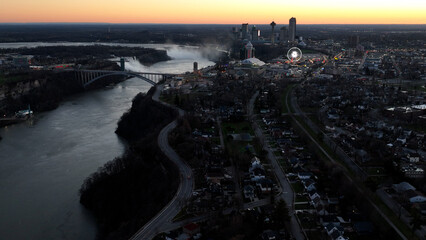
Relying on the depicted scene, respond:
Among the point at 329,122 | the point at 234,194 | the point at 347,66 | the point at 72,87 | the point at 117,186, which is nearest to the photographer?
A: the point at 234,194

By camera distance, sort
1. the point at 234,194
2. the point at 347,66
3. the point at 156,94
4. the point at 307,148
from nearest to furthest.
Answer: the point at 234,194
the point at 307,148
the point at 156,94
the point at 347,66

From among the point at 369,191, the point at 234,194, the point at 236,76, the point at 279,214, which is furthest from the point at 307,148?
the point at 236,76

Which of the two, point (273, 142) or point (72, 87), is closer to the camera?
point (273, 142)

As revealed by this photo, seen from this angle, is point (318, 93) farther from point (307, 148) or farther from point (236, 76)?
point (307, 148)

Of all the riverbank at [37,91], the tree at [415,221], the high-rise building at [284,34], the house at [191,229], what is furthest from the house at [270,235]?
the high-rise building at [284,34]

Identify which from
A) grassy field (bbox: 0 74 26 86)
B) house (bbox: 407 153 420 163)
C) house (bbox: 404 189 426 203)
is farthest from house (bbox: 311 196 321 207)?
grassy field (bbox: 0 74 26 86)

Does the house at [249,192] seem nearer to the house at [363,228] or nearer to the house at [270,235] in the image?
the house at [270,235]

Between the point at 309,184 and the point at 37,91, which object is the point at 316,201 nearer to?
the point at 309,184
